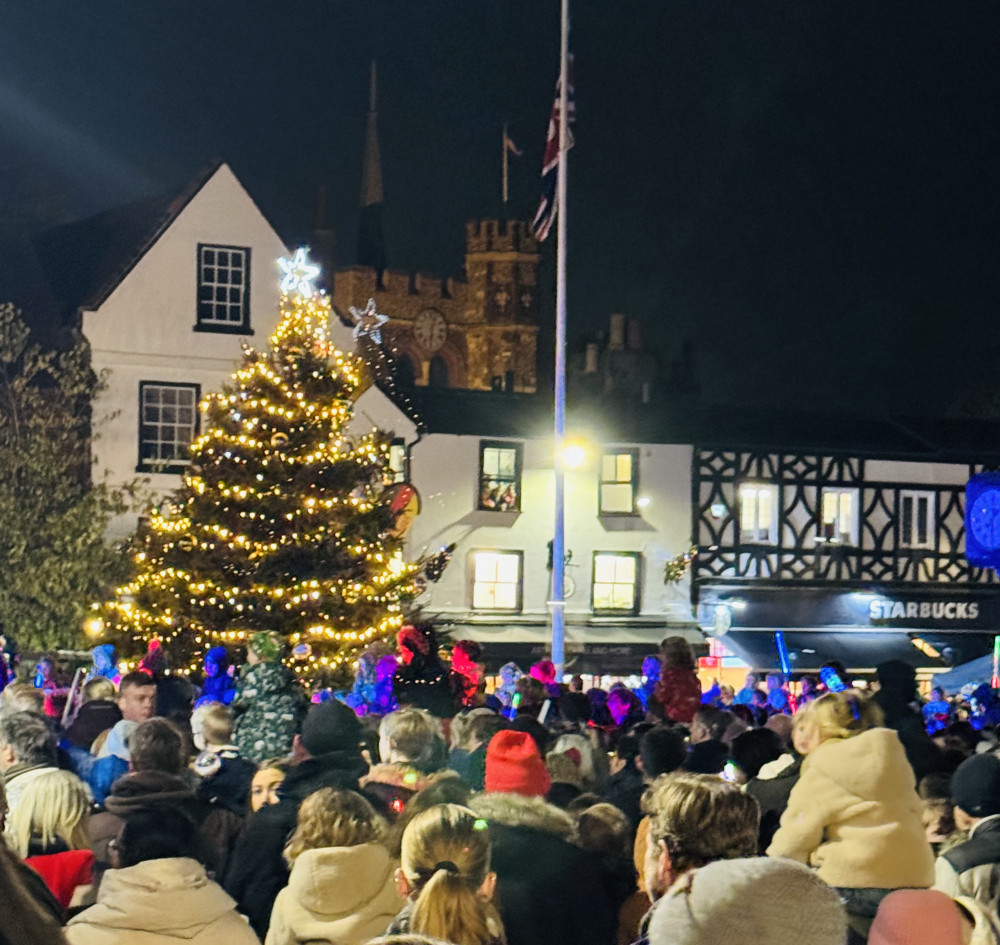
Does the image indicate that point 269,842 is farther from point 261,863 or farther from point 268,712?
point 268,712

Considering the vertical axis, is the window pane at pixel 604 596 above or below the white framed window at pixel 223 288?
below

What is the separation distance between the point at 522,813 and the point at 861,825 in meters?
1.36

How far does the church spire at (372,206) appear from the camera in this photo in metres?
97.3

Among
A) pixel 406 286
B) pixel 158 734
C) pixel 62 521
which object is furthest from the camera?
pixel 406 286

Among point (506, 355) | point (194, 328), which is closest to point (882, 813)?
point (194, 328)

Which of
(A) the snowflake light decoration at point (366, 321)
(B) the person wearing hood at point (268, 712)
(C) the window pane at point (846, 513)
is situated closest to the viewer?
(B) the person wearing hood at point (268, 712)

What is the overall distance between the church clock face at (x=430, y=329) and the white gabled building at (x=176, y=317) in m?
52.5

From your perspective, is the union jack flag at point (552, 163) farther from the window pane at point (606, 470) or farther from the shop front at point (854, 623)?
the shop front at point (854, 623)

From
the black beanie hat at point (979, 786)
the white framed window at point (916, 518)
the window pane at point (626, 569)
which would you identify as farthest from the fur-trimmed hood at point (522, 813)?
the white framed window at point (916, 518)

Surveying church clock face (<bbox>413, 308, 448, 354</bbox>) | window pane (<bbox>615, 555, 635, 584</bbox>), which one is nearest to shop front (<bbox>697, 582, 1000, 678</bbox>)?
window pane (<bbox>615, 555, 635, 584</bbox>)

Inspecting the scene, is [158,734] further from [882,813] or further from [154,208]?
[154,208]

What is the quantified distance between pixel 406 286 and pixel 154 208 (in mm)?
50934

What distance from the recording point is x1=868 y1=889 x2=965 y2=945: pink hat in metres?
3.99

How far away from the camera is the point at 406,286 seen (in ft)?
279
